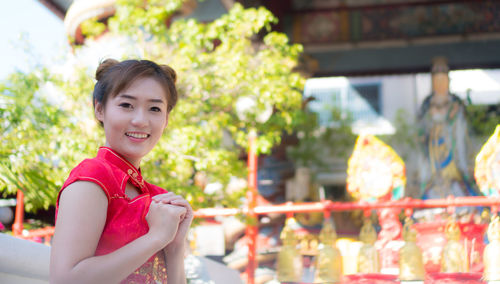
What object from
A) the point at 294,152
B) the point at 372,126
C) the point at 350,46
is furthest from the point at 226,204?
the point at 372,126

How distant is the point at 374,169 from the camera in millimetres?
3895

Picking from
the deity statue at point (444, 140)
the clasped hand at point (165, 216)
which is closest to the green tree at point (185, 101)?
the deity statue at point (444, 140)

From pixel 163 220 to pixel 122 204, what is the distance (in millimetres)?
96

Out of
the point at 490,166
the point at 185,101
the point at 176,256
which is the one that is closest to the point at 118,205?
the point at 176,256

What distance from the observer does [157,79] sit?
4.01ft

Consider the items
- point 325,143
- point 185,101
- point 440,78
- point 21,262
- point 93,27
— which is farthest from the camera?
point 325,143

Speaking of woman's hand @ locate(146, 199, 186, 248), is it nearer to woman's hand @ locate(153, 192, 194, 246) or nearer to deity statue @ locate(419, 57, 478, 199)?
woman's hand @ locate(153, 192, 194, 246)

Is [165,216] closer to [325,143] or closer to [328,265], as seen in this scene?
[328,265]

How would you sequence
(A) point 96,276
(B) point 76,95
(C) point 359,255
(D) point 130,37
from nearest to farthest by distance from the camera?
(A) point 96,276, (C) point 359,255, (B) point 76,95, (D) point 130,37

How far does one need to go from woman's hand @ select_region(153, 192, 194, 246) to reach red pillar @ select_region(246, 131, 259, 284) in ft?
9.13

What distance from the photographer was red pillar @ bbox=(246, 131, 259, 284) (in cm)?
391

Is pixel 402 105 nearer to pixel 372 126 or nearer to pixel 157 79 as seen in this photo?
pixel 372 126

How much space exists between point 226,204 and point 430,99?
3.57 metres

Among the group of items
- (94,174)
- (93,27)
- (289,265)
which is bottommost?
(289,265)
